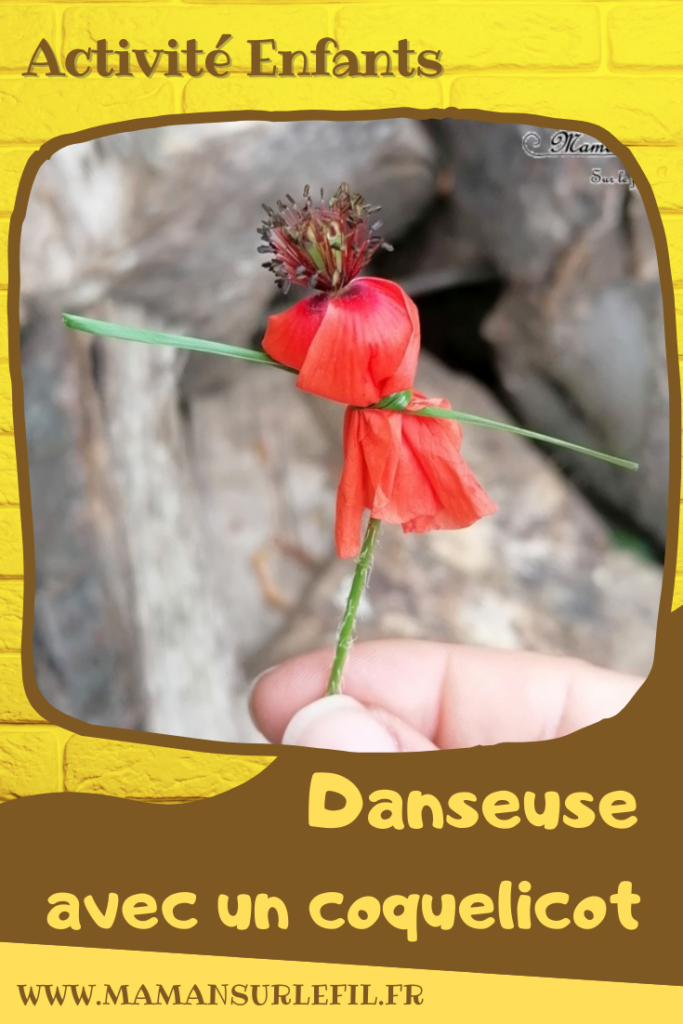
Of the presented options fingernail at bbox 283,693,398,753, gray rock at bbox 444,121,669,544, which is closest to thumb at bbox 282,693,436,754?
fingernail at bbox 283,693,398,753

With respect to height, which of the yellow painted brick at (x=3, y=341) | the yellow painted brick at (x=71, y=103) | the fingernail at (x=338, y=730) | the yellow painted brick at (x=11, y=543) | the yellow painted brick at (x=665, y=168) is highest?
the yellow painted brick at (x=71, y=103)

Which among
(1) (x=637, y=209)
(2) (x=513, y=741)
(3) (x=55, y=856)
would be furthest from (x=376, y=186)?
(3) (x=55, y=856)

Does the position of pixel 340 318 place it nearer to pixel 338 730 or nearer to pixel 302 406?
pixel 338 730

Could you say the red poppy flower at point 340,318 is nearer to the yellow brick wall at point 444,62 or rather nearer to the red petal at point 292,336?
the red petal at point 292,336

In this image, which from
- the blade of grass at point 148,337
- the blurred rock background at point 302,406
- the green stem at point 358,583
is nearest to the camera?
the blade of grass at point 148,337

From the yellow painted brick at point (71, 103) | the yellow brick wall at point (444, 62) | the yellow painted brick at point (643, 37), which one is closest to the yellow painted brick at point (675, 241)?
the yellow brick wall at point (444, 62)

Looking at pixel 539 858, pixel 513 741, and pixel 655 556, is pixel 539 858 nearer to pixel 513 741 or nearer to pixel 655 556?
pixel 513 741
